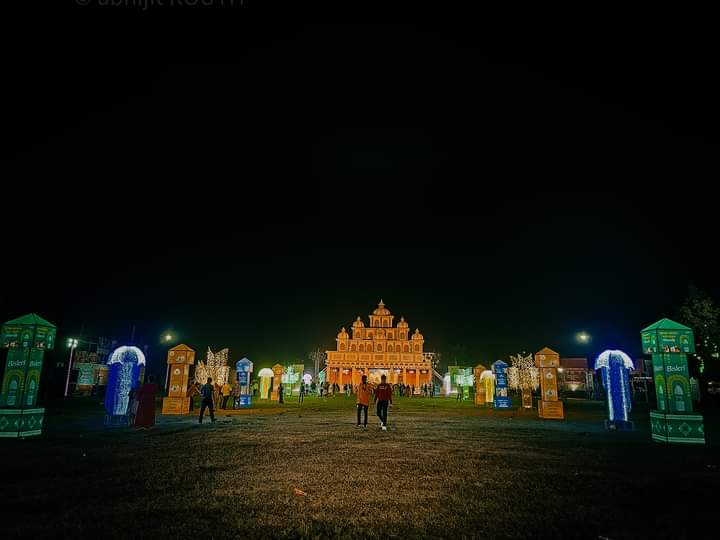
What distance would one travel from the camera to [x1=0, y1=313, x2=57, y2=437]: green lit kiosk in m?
10.8

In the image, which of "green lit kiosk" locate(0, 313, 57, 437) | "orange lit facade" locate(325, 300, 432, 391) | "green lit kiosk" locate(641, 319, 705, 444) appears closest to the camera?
"green lit kiosk" locate(0, 313, 57, 437)

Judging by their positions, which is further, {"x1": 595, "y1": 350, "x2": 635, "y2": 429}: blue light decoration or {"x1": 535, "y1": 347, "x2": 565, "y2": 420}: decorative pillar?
{"x1": 535, "y1": 347, "x2": 565, "y2": 420}: decorative pillar

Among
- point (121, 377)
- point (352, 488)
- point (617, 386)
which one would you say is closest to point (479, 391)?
point (617, 386)

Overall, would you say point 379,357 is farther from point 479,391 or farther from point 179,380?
point 179,380

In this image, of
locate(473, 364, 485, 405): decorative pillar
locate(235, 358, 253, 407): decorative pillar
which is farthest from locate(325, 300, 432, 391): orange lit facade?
locate(235, 358, 253, 407): decorative pillar

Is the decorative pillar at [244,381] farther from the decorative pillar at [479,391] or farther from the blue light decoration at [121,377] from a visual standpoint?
the decorative pillar at [479,391]

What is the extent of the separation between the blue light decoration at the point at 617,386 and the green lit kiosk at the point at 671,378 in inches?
92.6

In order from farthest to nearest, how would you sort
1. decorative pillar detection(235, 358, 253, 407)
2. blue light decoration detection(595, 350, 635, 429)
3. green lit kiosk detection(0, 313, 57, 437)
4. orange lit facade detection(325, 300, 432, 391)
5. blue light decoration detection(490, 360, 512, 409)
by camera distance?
orange lit facade detection(325, 300, 432, 391)
blue light decoration detection(490, 360, 512, 409)
decorative pillar detection(235, 358, 253, 407)
blue light decoration detection(595, 350, 635, 429)
green lit kiosk detection(0, 313, 57, 437)

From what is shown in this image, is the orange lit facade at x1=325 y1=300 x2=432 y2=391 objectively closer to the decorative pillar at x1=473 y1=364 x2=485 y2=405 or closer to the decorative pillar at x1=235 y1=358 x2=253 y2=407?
the decorative pillar at x1=473 y1=364 x2=485 y2=405

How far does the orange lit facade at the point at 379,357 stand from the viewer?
235ft

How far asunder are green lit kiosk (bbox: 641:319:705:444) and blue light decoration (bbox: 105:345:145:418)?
16788 millimetres

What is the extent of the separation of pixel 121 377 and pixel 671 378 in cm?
1791

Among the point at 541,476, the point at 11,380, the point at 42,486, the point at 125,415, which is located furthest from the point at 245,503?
the point at 125,415

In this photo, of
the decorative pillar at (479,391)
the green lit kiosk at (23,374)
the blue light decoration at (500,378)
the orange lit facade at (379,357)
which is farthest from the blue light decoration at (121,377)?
the orange lit facade at (379,357)
